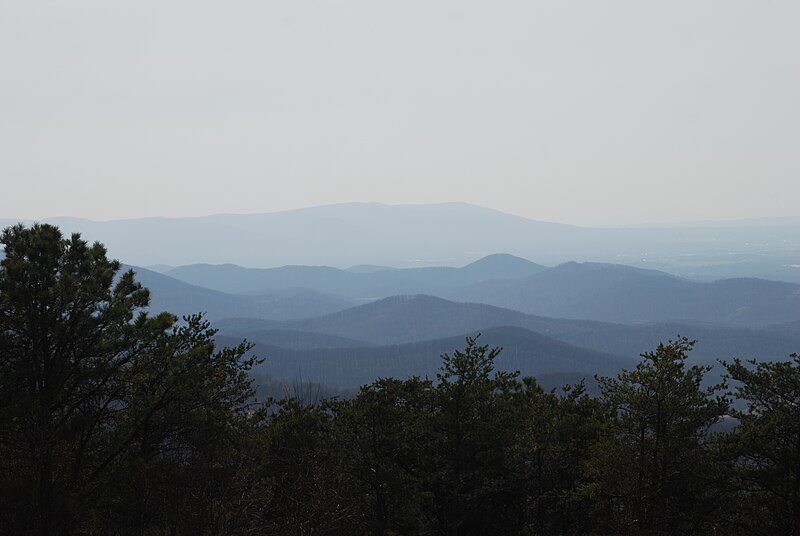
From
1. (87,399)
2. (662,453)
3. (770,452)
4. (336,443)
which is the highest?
(87,399)

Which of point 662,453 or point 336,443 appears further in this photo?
point 336,443

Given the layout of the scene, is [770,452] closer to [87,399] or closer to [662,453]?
[662,453]

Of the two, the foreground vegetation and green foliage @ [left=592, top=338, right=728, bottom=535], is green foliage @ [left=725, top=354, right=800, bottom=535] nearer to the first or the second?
the foreground vegetation

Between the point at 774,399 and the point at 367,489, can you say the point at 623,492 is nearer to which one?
the point at 774,399

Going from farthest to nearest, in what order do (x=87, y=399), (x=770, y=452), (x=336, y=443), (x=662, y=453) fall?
(x=336, y=443)
(x=662, y=453)
(x=770, y=452)
(x=87, y=399)

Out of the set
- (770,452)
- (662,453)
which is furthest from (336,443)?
(770,452)

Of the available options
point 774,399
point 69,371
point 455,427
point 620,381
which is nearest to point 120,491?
point 69,371

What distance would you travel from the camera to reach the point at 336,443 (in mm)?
25906

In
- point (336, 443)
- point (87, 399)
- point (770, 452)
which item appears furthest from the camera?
point (336, 443)

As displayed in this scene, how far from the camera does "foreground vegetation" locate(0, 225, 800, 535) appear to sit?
1614 centimetres

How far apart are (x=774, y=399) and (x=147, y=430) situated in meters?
21.5

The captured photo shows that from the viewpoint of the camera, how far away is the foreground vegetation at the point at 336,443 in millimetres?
16141

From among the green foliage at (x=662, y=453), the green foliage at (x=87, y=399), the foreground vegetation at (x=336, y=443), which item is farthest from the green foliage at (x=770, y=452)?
the green foliage at (x=87, y=399)

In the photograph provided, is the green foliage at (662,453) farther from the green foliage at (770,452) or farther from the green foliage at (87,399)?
the green foliage at (87,399)
